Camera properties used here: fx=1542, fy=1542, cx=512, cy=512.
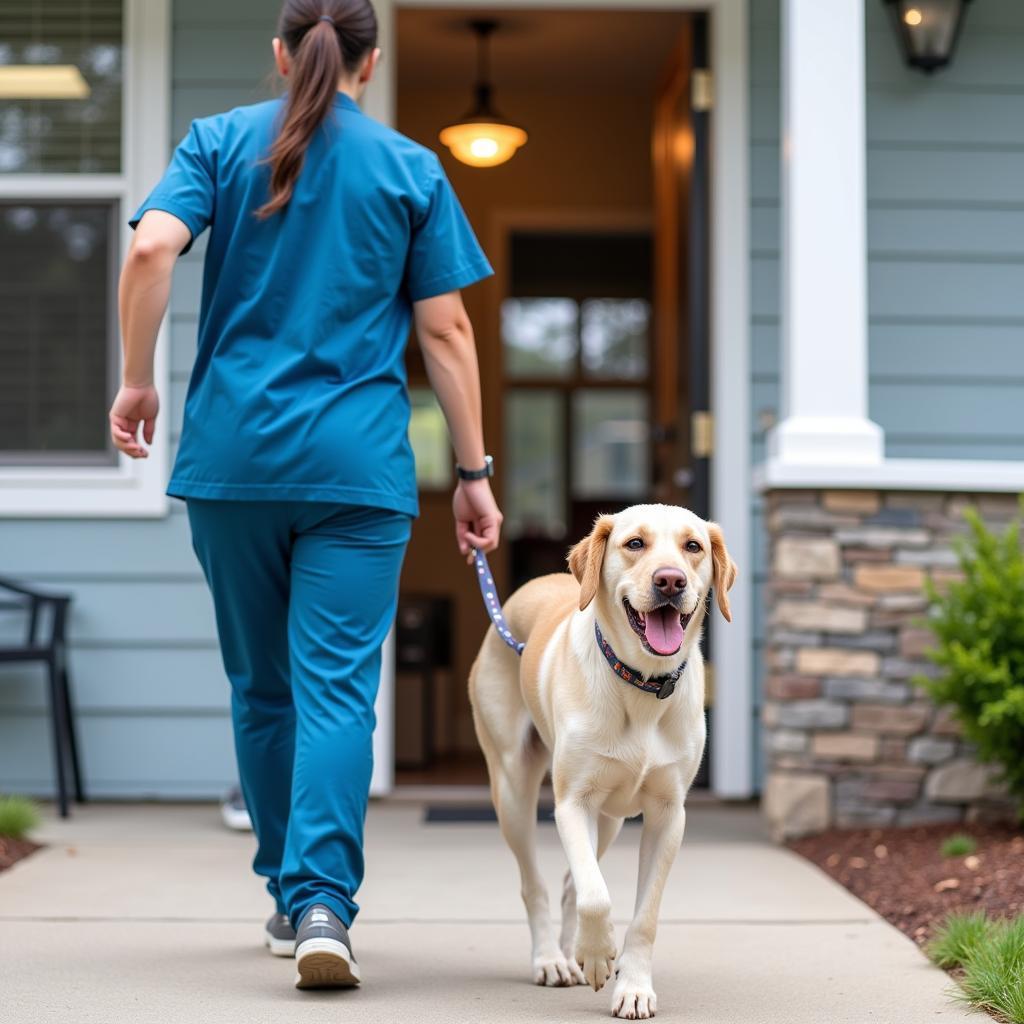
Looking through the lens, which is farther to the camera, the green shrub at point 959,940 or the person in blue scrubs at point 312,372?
the green shrub at point 959,940

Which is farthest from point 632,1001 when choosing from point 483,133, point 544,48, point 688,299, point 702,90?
point 544,48

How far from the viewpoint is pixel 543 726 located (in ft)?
8.97

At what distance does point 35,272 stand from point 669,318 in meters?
2.27

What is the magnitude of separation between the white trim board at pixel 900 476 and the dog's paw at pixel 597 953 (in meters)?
2.23

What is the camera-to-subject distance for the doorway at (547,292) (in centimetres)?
725

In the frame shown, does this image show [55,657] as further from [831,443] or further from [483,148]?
[483,148]

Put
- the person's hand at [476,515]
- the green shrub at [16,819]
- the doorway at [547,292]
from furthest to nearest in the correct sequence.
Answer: the doorway at [547,292]
the green shrub at [16,819]
the person's hand at [476,515]

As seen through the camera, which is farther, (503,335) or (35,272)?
(503,335)

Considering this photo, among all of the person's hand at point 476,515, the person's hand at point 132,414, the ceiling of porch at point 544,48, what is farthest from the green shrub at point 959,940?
the ceiling of porch at point 544,48

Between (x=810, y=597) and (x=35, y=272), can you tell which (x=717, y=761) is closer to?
(x=810, y=597)

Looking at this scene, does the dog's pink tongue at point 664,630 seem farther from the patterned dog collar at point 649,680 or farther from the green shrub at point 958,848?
the green shrub at point 958,848

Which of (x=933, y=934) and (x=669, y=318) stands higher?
(x=669, y=318)

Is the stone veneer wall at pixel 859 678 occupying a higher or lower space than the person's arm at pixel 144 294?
lower

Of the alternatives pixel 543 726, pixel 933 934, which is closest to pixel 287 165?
pixel 543 726
